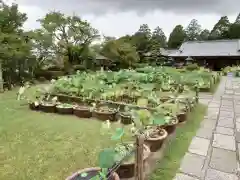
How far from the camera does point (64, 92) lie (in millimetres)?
6070

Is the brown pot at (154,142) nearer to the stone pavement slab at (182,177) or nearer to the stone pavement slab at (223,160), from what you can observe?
the stone pavement slab at (182,177)

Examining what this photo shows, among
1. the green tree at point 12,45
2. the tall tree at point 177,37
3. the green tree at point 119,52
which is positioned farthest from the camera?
the tall tree at point 177,37

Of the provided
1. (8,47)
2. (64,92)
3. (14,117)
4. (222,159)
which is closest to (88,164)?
(222,159)

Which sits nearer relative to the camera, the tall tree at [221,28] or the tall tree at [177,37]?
the tall tree at [221,28]

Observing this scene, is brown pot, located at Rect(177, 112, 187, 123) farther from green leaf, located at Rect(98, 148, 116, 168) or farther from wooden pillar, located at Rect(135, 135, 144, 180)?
green leaf, located at Rect(98, 148, 116, 168)

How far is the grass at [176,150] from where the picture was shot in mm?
2553

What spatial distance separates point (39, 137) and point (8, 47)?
630 cm

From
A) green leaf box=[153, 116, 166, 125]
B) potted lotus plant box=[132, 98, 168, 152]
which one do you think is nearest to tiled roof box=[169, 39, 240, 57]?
potted lotus plant box=[132, 98, 168, 152]

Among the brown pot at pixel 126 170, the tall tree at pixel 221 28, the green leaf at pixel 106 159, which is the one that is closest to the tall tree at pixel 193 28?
the tall tree at pixel 221 28

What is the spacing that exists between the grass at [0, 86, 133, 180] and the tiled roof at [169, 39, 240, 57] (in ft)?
70.1

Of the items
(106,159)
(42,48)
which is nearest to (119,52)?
(42,48)

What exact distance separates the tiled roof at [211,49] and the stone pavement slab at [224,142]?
20613 mm

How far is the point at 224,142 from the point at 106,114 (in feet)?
8.00

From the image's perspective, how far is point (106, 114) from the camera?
464 centimetres
